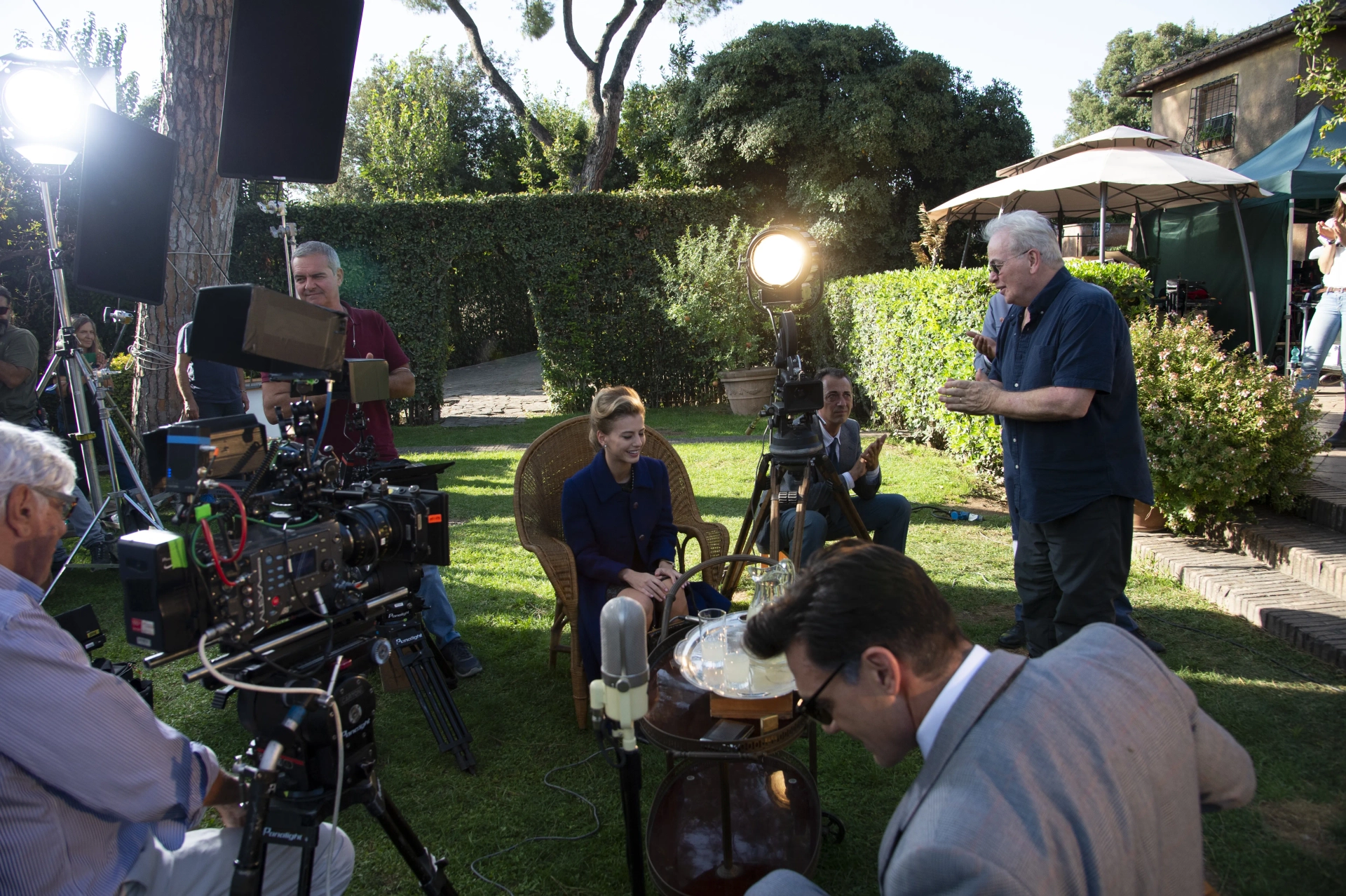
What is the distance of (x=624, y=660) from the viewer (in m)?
1.53

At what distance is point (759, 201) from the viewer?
15.9m

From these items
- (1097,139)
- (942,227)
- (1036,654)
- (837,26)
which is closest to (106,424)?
(1036,654)

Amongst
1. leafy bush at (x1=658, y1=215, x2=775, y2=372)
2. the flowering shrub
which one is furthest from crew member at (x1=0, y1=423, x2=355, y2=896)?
leafy bush at (x1=658, y1=215, x2=775, y2=372)

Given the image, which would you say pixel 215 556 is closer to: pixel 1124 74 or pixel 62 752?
pixel 62 752

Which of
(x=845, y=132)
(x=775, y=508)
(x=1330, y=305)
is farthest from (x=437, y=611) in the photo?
(x=845, y=132)

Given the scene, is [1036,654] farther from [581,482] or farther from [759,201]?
[759,201]

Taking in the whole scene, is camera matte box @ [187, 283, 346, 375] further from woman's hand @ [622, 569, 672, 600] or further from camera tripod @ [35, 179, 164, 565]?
camera tripod @ [35, 179, 164, 565]

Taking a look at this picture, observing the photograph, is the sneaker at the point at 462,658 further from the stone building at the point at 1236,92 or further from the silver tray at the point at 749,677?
the stone building at the point at 1236,92

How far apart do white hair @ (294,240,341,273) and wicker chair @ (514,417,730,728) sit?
48.5 inches

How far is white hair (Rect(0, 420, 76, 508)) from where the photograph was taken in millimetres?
1543

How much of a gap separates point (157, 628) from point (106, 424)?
15.5 feet

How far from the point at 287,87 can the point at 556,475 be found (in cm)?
222

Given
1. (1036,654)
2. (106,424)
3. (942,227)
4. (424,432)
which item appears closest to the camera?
(1036,654)

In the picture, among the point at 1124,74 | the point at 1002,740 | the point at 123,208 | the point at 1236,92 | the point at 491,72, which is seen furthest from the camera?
the point at 1124,74
